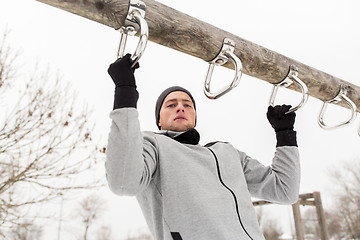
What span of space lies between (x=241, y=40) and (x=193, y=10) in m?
4.29

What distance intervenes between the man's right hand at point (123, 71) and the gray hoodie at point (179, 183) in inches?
2.9

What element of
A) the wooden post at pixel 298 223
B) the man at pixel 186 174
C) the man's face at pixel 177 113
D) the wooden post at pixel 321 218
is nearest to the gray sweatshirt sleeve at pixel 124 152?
the man at pixel 186 174

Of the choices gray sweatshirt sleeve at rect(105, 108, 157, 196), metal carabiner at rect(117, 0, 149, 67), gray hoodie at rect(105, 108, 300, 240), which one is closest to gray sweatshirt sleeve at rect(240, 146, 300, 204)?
gray hoodie at rect(105, 108, 300, 240)

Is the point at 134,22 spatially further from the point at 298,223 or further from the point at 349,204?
the point at 349,204

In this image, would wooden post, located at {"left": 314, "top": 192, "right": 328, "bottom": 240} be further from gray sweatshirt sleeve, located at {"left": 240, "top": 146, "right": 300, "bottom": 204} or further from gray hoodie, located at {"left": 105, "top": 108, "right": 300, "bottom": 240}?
gray hoodie, located at {"left": 105, "top": 108, "right": 300, "bottom": 240}

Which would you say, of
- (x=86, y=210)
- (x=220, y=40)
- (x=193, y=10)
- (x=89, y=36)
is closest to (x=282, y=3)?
(x=193, y=10)

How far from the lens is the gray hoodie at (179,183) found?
2.63ft

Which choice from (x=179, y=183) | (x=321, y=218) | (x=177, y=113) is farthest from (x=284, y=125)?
(x=321, y=218)

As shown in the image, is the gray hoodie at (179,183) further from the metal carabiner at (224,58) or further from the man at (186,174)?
the metal carabiner at (224,58)

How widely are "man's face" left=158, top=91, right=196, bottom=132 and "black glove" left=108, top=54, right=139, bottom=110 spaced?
0.41 metres

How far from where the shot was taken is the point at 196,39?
0.92 meters

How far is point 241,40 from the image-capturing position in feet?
3.43

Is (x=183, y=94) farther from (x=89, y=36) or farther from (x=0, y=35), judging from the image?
(x=89, y=36)

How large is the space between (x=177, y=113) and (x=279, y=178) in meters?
0.50
